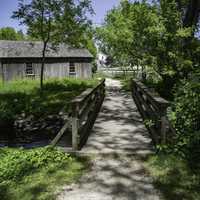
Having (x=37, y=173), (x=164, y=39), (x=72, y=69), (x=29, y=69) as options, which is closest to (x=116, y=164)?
(x=37, y=173)

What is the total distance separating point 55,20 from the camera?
18719 mm

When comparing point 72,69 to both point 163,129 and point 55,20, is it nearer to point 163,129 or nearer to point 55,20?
point 55,20

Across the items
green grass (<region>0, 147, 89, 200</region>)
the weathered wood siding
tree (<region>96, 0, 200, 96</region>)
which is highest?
tree (<region>96, 0, 200, 96</region>)

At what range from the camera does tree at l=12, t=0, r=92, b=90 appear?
17875 millimetres

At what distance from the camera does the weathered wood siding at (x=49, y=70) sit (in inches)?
1097

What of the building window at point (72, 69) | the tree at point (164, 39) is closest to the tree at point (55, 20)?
the tree at point (164, 39)

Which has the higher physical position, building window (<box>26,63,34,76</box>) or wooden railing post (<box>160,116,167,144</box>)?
building window (<box>26,63,34,76</box>)

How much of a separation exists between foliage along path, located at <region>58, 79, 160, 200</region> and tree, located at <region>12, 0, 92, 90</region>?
1150 cm

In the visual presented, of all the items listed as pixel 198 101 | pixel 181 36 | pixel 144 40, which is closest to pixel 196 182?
pixel 198 101

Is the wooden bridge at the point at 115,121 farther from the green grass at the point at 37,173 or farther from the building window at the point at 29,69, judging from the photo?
the building window at the point at 29,69

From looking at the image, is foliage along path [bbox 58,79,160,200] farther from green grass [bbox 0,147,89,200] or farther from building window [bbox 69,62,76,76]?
building window [bbox 69,62,76,76]

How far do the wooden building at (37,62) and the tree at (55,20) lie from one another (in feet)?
23.4

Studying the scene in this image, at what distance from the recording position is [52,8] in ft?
59.2

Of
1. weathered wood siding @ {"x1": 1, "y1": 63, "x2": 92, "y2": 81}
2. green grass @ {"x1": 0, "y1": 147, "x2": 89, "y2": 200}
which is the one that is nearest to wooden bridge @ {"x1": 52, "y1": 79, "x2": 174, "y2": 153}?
green grass @ {"x1": 0, "y1": 147, "x2": 89, "y2": 200}
